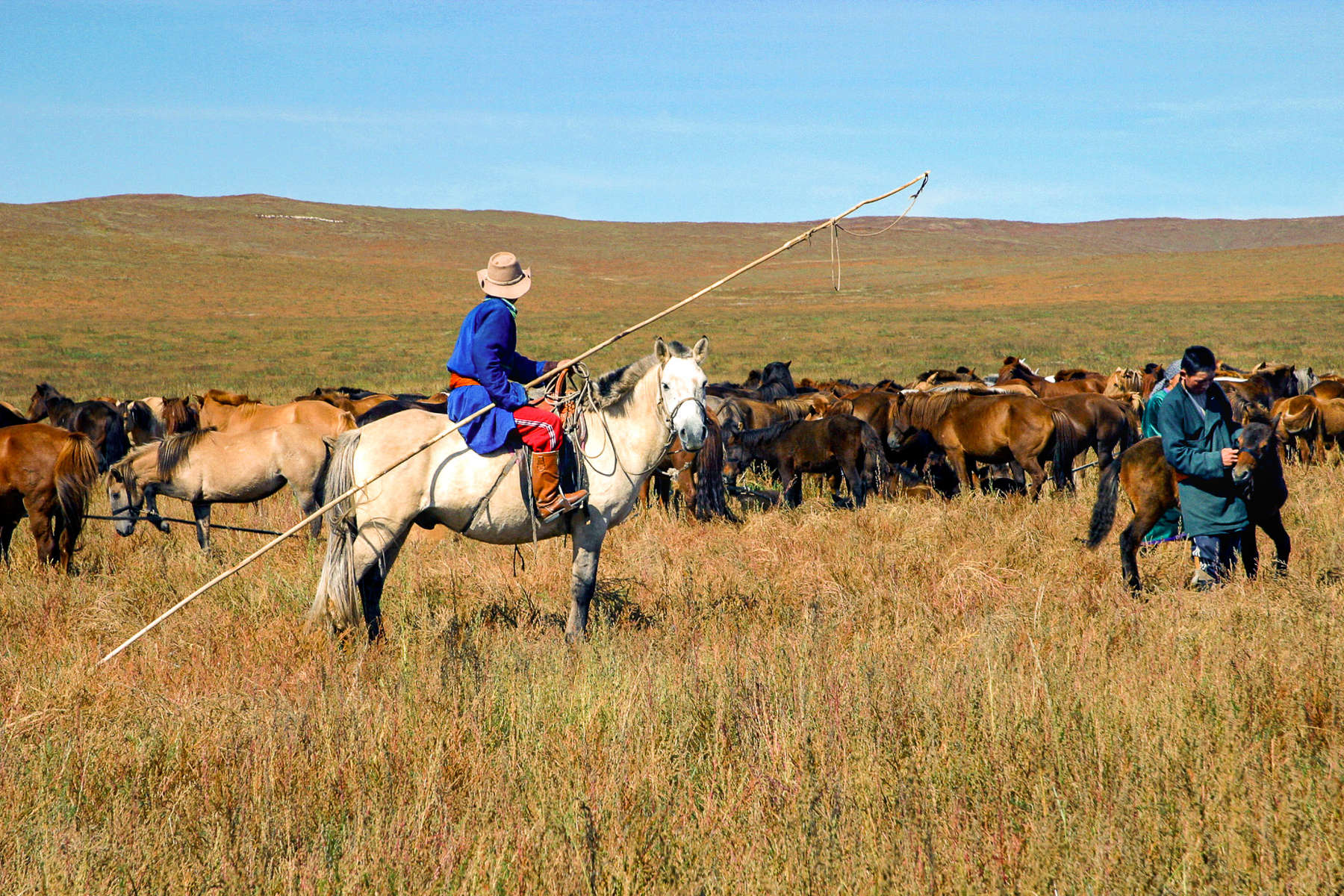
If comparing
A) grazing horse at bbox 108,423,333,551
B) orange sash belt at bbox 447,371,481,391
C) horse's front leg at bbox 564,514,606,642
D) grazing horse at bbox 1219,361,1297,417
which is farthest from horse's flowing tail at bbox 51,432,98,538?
grazing horse at bbox 1219,361,1297,417

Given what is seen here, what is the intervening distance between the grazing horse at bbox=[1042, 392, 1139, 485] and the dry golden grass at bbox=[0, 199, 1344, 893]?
7.04ft

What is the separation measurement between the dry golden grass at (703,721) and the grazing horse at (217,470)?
20.3 inches

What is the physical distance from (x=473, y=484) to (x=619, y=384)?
1093 mm

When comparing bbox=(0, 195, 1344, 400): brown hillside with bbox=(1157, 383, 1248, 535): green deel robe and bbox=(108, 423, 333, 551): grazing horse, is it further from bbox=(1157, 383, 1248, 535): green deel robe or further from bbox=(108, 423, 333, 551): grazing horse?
bbox=(108, 423, 333, 551): grazing horse

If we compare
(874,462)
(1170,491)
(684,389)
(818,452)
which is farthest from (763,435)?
(684,389)

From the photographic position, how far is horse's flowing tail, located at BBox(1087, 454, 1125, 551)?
7.21 meters

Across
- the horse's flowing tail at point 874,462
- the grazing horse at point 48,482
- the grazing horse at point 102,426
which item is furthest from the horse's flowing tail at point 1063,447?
the grazing horse at point 102,426

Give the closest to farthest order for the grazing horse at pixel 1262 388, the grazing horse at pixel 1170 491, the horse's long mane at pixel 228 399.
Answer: the grazing horse at pixel 1170 491 < the horse's long mane at pixel 228 399 < the grazing horse at pixel 1262 388

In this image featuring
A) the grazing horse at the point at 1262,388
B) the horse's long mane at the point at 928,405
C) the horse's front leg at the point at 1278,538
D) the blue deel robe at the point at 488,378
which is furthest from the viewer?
the grazing horse at the point at 1262,388

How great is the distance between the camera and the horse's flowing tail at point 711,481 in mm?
10602

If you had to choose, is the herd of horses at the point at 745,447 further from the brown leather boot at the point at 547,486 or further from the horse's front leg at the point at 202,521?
the brown leather boot at the point at 547,486

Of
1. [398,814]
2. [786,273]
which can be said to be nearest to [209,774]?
[398,814]

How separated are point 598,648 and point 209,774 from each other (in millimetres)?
2178

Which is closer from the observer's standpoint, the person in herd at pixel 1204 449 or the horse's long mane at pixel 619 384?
the person in herd at pixel 1204 449
